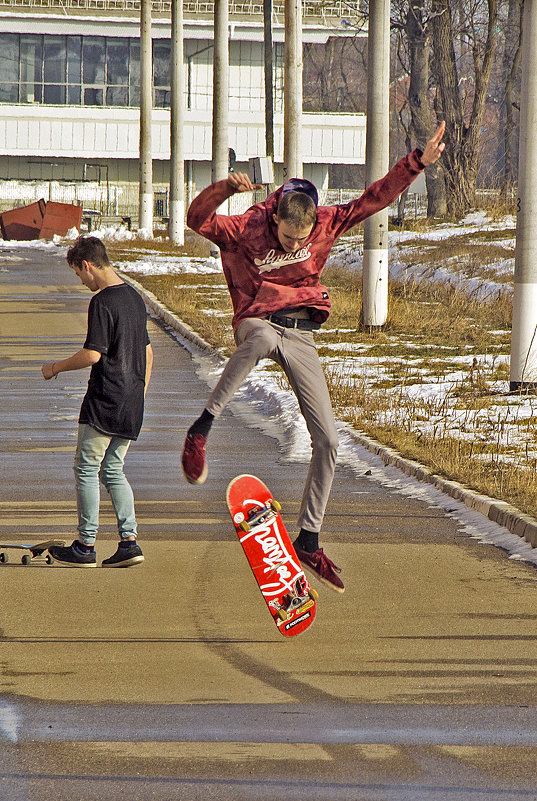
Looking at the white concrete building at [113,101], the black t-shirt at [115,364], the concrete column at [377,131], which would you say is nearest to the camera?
the black t-shirt at [115,364]

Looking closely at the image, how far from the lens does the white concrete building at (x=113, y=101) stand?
7362 centimetres

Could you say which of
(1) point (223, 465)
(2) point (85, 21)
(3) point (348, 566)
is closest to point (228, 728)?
(3) point (348, 566)

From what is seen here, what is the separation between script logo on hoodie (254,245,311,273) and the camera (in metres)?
7.12

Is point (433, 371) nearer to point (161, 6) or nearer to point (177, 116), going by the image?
point (177, 116)

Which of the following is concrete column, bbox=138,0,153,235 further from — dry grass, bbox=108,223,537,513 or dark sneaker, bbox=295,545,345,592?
dark sneaker, bbox=295,545,345,592

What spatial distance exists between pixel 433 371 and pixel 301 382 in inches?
409

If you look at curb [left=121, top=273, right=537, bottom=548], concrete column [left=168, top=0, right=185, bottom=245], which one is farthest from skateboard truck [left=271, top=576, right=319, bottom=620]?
concrete column [left=168, top=0, right=185, bottom=245]

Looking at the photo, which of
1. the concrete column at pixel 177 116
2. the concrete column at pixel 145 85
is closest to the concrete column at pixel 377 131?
the concrete column at pixel 177 116

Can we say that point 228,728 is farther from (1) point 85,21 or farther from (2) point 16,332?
(1) point 85,21

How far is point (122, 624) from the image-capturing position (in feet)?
22.4

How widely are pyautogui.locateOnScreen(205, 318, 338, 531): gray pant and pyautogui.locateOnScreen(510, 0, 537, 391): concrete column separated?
7608 millimetres

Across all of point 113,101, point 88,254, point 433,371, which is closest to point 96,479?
point 88,254

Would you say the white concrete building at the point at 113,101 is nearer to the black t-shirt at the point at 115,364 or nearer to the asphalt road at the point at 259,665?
the asphalt road at the point at 259,665

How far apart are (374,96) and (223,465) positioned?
10.3m
